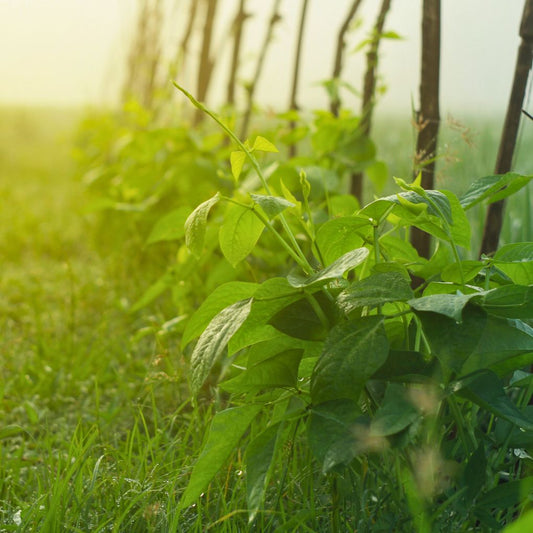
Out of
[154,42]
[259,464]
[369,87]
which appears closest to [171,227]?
[259,464]

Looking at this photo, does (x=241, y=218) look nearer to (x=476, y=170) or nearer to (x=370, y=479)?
(x=370, y=479)

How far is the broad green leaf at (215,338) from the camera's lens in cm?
80

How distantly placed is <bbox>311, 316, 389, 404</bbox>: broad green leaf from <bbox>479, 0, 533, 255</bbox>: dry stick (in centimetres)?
55

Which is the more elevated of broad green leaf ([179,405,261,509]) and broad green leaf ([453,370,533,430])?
broad green leaf ([453,370,533,430])

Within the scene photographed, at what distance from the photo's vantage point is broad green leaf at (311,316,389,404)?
0.76 metres

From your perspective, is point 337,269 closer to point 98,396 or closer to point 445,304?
point 445,304

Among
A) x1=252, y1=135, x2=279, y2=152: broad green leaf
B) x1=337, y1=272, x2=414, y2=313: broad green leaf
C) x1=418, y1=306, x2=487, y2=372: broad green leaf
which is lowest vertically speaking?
x1=418, y1=306, x2=487, y2=372: broad green leaf

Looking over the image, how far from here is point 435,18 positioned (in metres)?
1.32

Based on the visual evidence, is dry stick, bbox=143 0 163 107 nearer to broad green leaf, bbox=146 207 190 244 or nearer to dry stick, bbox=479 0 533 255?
broad green leaf, bbox=146 207 190 244

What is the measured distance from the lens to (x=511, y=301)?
2.55 ft

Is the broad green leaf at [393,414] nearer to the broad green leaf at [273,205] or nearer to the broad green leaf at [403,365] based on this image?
the broad green leaf at [403,365]

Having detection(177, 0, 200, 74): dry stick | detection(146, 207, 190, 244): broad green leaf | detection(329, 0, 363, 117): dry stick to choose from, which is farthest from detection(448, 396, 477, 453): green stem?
detection(177, 0, 200, 74): dry stick

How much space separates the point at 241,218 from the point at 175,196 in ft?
5.65

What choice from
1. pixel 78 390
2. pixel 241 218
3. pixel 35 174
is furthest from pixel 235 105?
pixel 35 174
